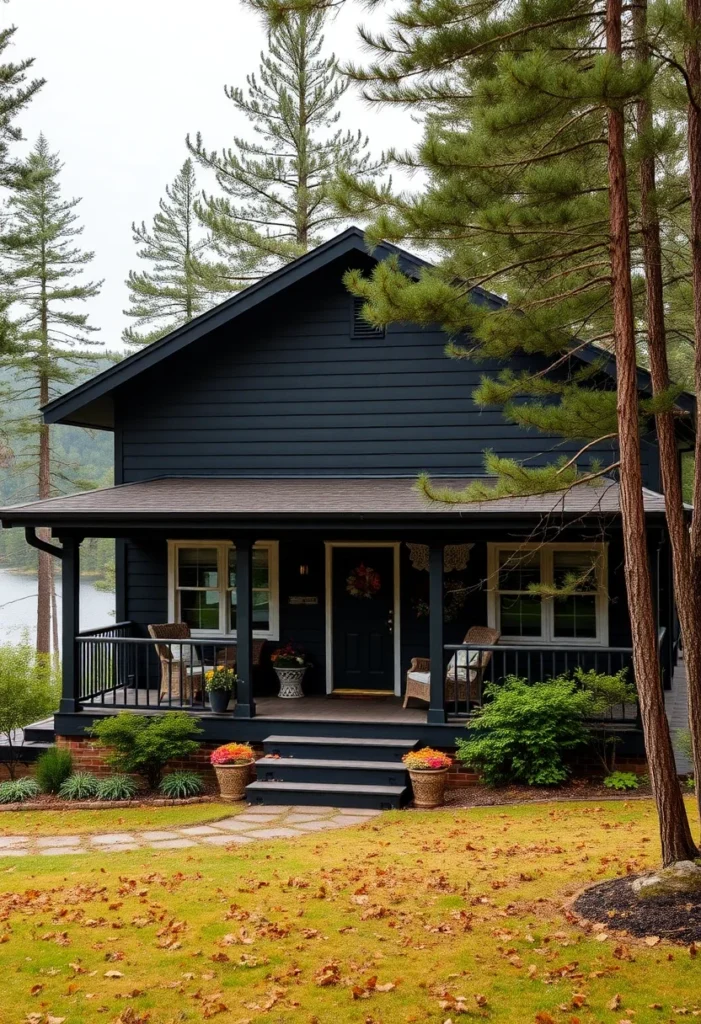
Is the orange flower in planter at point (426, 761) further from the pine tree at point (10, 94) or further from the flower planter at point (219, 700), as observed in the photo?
the pine tree at point (10, 94)

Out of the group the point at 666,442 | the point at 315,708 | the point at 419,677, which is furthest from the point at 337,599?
the point at 666,442

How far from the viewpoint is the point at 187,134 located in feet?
90.2

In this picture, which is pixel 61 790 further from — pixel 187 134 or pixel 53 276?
pixel 53 276

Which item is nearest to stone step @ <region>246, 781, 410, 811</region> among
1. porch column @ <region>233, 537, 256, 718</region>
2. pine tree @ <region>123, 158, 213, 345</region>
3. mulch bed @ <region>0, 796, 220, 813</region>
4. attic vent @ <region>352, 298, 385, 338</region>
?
mulch bed @ <region>0, 796, 220, 813</region>

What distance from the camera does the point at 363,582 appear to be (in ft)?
44.6

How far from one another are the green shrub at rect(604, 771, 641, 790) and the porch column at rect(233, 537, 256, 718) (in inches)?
158

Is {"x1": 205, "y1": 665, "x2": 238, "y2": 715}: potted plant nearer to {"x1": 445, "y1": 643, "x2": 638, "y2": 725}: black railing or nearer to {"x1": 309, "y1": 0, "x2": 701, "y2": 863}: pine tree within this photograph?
{"x1": 445, "y1": 643, "x2": 638, "y2": 725}: black railing

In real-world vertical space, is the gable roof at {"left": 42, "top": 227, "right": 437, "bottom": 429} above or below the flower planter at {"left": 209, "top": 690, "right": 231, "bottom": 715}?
above

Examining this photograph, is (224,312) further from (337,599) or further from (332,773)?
(332,773)

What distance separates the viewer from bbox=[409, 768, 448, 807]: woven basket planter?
10.6 m

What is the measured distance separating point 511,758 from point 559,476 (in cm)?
424

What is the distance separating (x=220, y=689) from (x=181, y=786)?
1.24m

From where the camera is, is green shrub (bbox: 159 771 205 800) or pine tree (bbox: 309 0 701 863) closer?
pine tree (bbox: 309 0 701 863)

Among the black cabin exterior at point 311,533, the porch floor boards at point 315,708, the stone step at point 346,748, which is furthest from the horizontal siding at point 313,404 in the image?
the stone step at point 346,748
